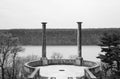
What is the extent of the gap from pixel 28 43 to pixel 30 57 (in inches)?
326

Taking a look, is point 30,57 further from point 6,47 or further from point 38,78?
point 38,78

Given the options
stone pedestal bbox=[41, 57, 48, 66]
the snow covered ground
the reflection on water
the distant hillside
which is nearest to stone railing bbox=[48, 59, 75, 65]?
stone pedestal bbox=[41, 57, 48, 66]

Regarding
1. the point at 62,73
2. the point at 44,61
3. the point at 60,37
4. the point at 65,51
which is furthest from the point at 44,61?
the point at 60,37

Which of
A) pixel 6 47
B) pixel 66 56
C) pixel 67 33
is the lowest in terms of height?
pixel 66 56

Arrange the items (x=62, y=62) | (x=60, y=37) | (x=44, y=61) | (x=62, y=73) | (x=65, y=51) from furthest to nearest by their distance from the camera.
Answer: (x=60, y=37)
(x=65, y=51)
(x=62, y=62)
(x=44, y=61)
(x=62, y=73)

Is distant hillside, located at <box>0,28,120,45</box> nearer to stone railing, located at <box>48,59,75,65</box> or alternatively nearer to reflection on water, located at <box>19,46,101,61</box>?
reflection on water, located at <box>19,46,101,61</box>

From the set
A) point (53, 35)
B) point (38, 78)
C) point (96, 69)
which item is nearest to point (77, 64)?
point (96, 69)

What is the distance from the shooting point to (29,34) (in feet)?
127

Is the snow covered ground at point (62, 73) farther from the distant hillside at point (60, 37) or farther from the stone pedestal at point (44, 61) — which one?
the distant hillside at point (60, 37)

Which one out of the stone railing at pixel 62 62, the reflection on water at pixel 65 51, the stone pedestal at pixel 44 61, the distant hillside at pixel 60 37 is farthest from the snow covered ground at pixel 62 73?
the distant hillside at pixel 60 37

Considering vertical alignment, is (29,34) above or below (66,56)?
above

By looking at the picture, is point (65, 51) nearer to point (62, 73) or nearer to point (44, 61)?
point (44, 61)

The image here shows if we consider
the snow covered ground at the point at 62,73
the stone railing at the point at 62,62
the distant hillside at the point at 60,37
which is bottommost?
the snow covered ground at the point at 62,73

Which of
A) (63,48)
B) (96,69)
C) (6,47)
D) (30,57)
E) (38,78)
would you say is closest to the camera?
(38,78)
